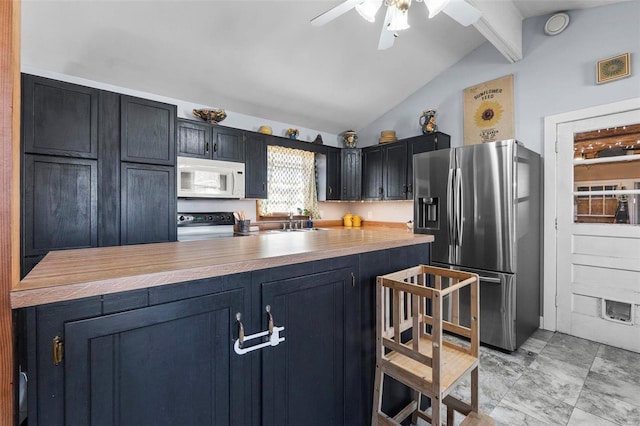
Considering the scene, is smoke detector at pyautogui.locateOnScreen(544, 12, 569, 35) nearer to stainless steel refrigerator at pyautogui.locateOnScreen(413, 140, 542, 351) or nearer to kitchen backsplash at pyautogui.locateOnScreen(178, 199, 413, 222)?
stainless steel refrigerator at pyautogui.locateOnScreen(413, 140, 542, 351)

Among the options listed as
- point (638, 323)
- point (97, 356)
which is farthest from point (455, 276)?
point (638, 323)

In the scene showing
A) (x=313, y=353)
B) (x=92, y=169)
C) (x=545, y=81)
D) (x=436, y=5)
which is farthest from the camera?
(x=545, y=81)

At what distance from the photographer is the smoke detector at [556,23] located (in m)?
2.97

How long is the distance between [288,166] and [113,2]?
2.64m

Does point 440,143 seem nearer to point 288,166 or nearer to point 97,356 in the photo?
point 288,166

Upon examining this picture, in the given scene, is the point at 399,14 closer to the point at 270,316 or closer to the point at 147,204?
the point at 270,316

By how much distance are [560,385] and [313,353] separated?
1.99 meters

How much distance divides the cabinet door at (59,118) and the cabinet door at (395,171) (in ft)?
11.1

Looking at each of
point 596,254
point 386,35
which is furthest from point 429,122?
point 596,254

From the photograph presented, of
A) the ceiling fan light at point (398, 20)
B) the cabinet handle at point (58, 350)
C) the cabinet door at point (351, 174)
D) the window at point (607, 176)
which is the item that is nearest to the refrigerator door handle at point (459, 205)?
the window at point (607, 176)

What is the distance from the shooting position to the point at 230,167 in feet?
11.6

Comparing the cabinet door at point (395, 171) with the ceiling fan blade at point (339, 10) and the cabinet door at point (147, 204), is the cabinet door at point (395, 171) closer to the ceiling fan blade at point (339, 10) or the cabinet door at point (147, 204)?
the ceiling fan blade at point (339, 10)

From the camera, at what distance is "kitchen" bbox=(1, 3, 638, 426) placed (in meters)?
2.71

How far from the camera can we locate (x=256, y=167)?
380cm
